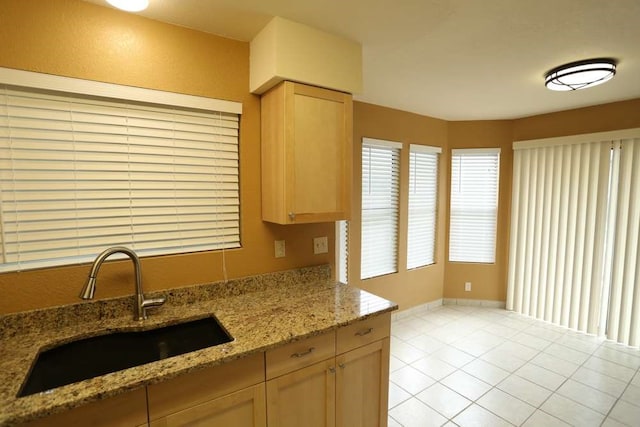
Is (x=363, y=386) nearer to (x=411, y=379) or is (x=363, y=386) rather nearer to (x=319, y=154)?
(x=411, y=379)

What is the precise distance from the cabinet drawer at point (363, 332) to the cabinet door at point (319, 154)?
63cm

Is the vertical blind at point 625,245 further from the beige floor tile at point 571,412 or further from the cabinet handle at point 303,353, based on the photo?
the cabinet handle at point 303,353

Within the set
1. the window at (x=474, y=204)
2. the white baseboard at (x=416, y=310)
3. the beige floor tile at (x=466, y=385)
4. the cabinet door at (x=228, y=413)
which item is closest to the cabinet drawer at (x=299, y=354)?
the cabinet door at (x=228, y=413)

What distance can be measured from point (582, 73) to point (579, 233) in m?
1.94

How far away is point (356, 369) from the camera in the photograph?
1625 mm

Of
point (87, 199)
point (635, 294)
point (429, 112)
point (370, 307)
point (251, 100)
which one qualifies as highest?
point (429, 112)

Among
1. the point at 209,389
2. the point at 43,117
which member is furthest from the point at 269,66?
the point at 209,389

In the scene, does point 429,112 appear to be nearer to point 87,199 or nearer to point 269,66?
point 269,66

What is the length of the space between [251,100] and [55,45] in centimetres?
94

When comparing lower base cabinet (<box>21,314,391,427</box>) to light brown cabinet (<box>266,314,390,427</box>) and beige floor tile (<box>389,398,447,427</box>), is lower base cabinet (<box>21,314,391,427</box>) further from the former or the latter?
beige floor tile (<box>389,398,447,427</box>)

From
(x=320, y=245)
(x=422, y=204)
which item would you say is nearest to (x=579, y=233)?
(x=422, y=204)

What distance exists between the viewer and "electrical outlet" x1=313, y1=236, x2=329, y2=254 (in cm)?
217

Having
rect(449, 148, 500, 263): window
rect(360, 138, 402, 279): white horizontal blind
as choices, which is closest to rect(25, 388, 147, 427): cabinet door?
rect(360, 138, 402, 279): white horizontal blind

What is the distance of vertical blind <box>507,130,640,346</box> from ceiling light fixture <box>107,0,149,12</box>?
3.95 meters
